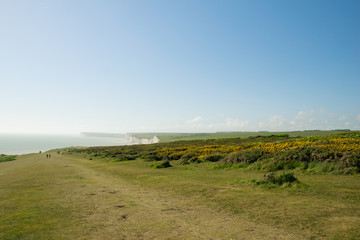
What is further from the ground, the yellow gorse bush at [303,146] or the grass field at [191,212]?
the yellow gorse bush at [303,146]

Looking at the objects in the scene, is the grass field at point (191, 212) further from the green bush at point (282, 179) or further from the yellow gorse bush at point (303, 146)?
the yellow gorse bush at point (303, 146)

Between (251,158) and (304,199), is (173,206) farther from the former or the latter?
(251,158)

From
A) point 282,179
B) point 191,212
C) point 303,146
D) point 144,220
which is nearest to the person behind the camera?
point 144,220

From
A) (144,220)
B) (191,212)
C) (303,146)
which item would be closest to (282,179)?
(191,212)

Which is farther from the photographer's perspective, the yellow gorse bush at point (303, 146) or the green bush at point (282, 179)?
the yellow gorse bush at point (303, 146)

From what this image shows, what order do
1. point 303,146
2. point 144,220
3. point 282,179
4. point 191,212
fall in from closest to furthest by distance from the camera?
1. point 144,220
2. point 191,212
3. point 282,179
4. point 303,146

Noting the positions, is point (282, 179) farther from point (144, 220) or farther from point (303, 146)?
point (303, 146)

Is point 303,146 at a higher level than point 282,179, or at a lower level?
higher

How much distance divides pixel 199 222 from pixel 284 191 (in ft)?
19.7

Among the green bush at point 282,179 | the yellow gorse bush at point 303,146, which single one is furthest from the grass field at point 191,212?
the yellow gorse bush at point 303,146

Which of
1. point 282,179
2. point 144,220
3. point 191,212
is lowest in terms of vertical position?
point 191,212

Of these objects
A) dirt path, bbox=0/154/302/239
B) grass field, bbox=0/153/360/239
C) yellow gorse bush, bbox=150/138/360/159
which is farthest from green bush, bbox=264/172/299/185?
yellow gorse bush, bbox=150/138/360/159

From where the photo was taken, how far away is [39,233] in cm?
684

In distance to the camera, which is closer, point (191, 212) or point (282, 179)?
point (191, 212)
